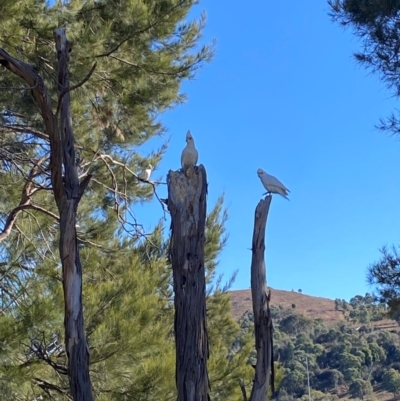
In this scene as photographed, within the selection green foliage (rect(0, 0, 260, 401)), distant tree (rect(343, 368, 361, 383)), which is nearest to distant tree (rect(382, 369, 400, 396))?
distant tree (rect(343, 368, 361, 383))

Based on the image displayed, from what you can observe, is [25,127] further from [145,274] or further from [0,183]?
[145,274]

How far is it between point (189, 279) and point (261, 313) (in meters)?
0.50

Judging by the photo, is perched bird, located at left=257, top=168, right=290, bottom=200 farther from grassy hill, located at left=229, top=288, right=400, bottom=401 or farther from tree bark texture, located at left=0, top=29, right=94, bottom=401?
grassy hill, located at left=229, top=288, right=400, bottom=401

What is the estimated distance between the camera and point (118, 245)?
6164 mm

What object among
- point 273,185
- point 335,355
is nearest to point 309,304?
point 335,355

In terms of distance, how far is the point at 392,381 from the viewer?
1922 centimetres

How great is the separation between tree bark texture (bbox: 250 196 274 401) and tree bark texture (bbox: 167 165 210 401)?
0.37 meters

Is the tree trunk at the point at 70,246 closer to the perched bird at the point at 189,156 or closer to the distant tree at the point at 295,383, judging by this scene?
the perched bird at the point at 189,156

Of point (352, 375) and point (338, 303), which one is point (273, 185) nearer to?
point (352, 375)

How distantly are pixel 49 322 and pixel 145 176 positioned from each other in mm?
2147

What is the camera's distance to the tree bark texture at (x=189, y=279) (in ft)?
8.27

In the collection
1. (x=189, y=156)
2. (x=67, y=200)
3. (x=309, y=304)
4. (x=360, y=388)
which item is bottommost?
(x=360, y=388)

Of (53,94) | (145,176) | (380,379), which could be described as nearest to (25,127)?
(53,94)

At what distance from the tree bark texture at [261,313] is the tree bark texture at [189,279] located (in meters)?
0.37
